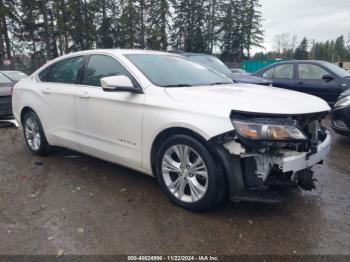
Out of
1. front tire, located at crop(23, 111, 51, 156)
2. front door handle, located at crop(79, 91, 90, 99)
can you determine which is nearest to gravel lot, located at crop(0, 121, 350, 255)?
front tire, located at crop(23, 111, 51, 156)

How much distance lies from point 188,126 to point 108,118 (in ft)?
3.90

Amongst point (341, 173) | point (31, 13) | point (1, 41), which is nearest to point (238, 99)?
point (341, 173)

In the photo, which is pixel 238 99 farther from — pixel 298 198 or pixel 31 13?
pixel 31 13

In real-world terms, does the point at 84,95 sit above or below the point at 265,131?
above

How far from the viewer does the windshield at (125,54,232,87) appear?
3648 millimetres

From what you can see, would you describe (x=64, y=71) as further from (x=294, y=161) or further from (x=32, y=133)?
(x=294, y=161)

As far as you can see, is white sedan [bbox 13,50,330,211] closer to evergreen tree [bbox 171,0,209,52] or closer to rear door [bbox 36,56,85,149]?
rear door [bbox 36,56,85,149]

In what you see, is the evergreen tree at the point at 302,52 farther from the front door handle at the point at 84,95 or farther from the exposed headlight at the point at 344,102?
the front door handle at the point at 84,95

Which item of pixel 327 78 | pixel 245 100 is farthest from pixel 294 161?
pixel 327 78

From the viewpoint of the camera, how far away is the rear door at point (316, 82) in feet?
27.1

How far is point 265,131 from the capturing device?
273 cm

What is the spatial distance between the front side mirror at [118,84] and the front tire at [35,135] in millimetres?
2055

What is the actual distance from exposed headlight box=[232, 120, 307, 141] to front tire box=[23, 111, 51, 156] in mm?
3365

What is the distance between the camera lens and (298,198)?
139 inches
